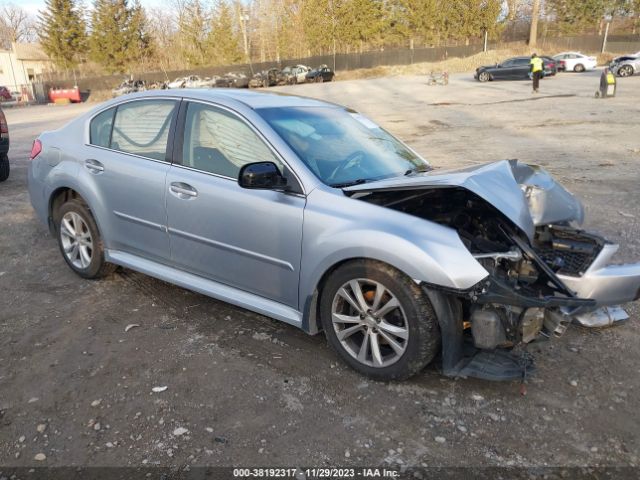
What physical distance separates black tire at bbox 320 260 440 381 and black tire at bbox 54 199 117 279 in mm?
2362

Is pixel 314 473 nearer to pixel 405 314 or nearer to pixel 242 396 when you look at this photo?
pixel 242 396

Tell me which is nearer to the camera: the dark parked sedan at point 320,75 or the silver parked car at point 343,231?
the silver parked car at point 343,231

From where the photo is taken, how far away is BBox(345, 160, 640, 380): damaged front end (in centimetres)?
287

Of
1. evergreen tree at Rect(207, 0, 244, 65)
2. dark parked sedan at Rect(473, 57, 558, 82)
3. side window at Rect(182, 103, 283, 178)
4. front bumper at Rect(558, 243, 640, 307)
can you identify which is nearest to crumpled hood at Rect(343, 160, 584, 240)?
front bumper at Rect(558, 243, 640, 307)

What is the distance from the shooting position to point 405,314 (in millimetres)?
2938

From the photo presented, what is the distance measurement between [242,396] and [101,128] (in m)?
2.73

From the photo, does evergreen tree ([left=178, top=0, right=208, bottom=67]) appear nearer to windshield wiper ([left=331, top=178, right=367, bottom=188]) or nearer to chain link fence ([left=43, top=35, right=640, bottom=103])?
chain link fence ([left=43, top=35, right=640, bottom=103])

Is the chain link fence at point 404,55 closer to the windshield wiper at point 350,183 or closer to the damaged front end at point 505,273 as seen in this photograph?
the windshield wiper at point 350,183

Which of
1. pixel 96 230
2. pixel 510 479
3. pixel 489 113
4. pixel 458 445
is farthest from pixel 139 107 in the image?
pixel 489 113

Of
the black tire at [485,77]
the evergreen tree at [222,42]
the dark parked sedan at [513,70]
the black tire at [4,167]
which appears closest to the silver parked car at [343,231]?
the black tire at [4,167]

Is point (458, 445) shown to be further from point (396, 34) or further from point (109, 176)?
point (396, 34)

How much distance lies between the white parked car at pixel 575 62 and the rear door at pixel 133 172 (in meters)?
42.1

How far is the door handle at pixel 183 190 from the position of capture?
3705 mm

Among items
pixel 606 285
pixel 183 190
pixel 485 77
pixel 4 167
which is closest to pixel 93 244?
pixel 183 190
